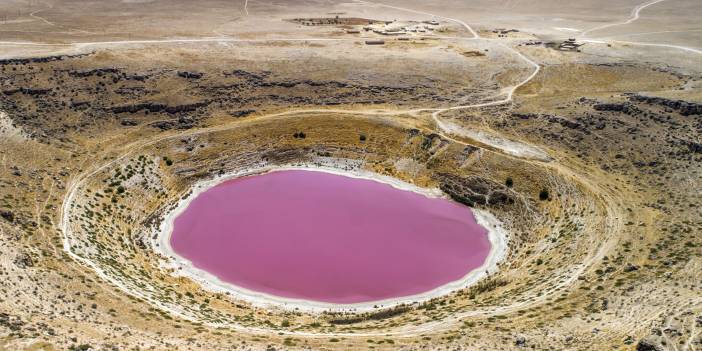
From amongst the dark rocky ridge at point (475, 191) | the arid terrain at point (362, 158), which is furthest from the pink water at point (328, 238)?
the arid terrain at point (362, 158)

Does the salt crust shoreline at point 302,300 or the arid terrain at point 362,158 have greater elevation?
the arid terrain at point 362,158

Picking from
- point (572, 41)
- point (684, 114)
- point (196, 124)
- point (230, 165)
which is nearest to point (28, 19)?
point (196, 124)

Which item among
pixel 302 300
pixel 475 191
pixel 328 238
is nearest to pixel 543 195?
pixel 475 191

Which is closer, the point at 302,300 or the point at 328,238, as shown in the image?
the point at 302,300

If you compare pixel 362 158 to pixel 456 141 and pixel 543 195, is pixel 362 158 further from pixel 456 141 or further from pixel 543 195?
pixel 543 195

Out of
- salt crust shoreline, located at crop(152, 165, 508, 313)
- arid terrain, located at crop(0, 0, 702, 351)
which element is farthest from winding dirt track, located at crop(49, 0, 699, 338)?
salt crust shoreline, located at crop(152, 165, 508, 313)

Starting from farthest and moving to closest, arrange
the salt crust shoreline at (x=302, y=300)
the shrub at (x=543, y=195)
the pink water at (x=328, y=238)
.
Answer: the shrub at (x=543, y=195), the pink water at (x=328, y=238), the salt crust shoreline at (x=302, y=300)

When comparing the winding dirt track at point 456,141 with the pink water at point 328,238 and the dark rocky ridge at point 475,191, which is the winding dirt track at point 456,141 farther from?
the pink water at point 328,238
